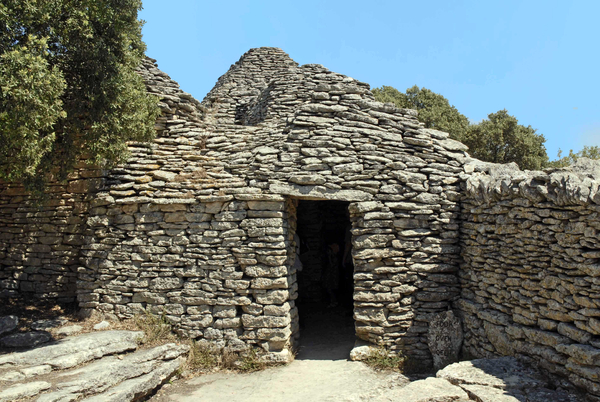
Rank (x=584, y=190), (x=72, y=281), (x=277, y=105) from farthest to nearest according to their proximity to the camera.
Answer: (x=277, y=105) < (x=72, y=281) < (x=584, y=190)

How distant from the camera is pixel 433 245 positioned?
285 inches

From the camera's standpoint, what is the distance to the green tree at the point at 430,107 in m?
17.7

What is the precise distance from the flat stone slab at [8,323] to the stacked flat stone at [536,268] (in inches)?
282

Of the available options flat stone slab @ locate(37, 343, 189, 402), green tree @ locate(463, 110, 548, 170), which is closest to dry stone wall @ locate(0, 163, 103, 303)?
flat stone slab @ locate(37, 343, 189, 402)

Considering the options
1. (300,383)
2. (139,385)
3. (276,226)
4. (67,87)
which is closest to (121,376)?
(139,385)

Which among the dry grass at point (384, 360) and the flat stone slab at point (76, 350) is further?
the dry grass at point (384, 360)

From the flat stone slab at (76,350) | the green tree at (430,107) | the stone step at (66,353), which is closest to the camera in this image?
the stone step at (66,353)

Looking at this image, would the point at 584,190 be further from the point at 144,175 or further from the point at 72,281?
the point at 72,281

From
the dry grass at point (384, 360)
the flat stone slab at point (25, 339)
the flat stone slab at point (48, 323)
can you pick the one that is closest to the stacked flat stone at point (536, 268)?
the dry grass at point (384, 360)

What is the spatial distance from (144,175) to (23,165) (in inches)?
87.6

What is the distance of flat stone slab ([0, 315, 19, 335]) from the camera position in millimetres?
6604

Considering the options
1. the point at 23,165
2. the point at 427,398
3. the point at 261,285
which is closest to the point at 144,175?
the point at 23,165

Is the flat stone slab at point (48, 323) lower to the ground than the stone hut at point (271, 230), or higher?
lower

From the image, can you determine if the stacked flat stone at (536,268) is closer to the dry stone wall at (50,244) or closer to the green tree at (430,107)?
the dry stone wall at (50,244)
